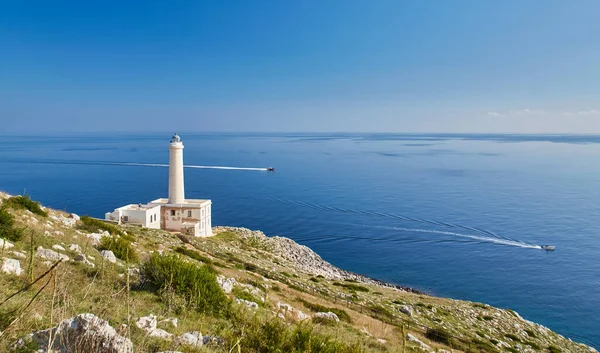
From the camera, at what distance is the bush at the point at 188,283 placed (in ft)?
30.9

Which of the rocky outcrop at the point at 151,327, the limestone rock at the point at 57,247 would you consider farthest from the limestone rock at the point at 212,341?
the limestone rock at the point at 57,247

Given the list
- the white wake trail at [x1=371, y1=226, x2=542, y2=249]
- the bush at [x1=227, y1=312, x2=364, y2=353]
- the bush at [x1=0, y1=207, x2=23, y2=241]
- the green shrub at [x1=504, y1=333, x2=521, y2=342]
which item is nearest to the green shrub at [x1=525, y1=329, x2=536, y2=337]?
the green shrub at [x1=504, y1=333, x2=521, y2=342]

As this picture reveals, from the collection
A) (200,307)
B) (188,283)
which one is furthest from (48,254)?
(200,307)

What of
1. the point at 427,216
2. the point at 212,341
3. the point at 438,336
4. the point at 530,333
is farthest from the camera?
the point at 427,216

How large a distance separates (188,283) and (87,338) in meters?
5.16

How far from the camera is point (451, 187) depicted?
85.0 metres

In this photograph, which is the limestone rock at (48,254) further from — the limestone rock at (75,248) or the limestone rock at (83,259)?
the limestone rock at (75,248)

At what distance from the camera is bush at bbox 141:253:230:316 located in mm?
9430

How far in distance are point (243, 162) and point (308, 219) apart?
269 feet

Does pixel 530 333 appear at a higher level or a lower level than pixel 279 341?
lower

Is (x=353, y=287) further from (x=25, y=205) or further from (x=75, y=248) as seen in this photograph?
(x=25, y=205)

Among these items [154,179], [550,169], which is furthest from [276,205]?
[550,169]

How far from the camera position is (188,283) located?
9852 mm

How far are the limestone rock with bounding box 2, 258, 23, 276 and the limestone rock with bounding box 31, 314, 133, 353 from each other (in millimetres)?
4139
